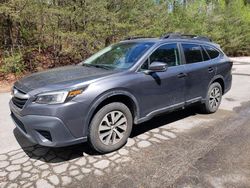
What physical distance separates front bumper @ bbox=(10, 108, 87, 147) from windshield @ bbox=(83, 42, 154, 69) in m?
1.37

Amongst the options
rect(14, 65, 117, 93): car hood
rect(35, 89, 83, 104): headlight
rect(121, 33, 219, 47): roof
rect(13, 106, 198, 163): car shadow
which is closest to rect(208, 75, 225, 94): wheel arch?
rect(121, 33, 219, 47): roof

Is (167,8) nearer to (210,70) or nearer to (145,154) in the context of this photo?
(210,70)

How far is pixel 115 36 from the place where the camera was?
11.3 m

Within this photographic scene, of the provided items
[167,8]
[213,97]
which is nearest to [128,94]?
[213,97]

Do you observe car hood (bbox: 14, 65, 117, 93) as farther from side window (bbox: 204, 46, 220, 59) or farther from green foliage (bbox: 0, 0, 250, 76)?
green foliage (bbox: 0, 0, 250, 76)

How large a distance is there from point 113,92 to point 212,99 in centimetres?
277

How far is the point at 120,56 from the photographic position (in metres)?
4.35

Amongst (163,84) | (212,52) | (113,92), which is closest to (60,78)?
(113,92)

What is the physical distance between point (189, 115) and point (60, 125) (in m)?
3.13

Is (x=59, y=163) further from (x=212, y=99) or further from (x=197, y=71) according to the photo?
(x=212, y=99)

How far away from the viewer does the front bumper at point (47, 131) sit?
3150 millimetres

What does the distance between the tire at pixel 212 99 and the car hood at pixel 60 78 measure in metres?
2.45

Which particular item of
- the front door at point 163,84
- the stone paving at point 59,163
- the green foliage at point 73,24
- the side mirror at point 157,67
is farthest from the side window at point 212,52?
the green foliage at point 73,24

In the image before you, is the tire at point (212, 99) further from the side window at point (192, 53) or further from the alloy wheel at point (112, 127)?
the alloy wheel at point (112, 127)
